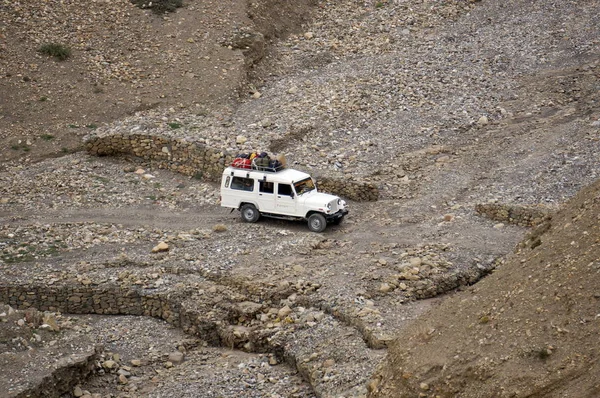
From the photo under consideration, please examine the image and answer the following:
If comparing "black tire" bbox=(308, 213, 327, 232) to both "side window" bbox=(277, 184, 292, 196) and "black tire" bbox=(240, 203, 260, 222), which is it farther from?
"black tire" bbox=(240, 203, 260, 222)

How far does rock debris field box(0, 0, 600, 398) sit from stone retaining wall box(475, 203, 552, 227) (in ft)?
0.18

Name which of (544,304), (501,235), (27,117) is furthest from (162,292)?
(27,117)

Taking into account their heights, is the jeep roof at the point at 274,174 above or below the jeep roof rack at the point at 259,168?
below

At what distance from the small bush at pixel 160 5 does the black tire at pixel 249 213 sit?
50.2 ft

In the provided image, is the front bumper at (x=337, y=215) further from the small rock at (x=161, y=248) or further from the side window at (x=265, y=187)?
the small rock at (x=161, y=248)

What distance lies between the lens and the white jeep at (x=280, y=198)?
2573 cm

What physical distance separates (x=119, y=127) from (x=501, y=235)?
1480cm

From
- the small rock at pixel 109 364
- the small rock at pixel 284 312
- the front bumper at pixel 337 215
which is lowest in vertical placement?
the small rock at pixel 109 364

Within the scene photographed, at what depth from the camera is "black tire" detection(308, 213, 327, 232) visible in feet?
84.1

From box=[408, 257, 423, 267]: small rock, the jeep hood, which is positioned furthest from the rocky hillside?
the jeep hood

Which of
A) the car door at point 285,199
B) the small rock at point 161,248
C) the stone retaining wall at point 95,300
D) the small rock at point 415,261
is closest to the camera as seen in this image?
the small rock at point 415,261

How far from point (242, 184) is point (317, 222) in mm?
2582

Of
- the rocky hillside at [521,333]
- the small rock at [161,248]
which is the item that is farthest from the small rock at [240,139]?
the rocky hillside at [521,333]

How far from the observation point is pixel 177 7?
39.0 meters
